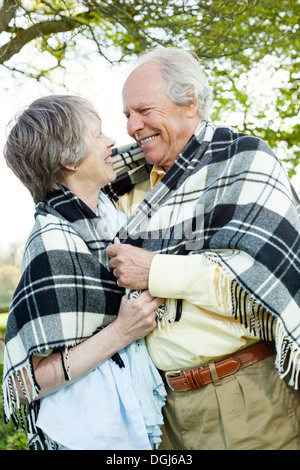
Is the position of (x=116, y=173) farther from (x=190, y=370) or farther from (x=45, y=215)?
(x=190, y=370)

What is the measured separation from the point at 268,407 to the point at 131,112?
4.63 feet

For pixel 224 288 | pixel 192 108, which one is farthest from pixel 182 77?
pixel 224 288

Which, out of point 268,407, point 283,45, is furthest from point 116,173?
point 283,45

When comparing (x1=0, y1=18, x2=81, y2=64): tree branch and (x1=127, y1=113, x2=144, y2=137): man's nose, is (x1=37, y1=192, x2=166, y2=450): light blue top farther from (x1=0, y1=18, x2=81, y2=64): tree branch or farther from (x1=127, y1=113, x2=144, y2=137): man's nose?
(x1=0, y1=18, x2=81, y2=64): tree branch

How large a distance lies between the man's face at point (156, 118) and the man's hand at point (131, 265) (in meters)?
0.60

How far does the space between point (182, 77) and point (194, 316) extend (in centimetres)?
114

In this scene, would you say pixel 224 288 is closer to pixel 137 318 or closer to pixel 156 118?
pixel 137 318

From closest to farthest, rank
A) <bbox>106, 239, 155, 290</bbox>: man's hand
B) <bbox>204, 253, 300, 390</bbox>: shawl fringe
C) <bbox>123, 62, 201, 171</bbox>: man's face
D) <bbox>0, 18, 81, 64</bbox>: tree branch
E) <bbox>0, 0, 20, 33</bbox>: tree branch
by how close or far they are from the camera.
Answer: <bbox>204, 253, 300, 390</bbox>: shawl fringe → <bbox>106, 239, 155, 290</bbox>: man's hand → <bbox>123, 62, 201, 171</bbox>: man's face → <bbox>0, 0, 20, 33</bbox>: tree branch → <bbox>0, 18, 81, 64</bbox>: tree branch

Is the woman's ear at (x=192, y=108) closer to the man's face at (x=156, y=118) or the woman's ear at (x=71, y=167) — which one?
the man's face at (x=156, y=118)

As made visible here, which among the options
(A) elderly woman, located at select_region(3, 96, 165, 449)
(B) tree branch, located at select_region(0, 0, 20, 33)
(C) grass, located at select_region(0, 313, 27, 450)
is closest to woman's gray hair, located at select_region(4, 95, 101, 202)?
(A) elderly woman, located at select_region(3, 96, 165, 449)

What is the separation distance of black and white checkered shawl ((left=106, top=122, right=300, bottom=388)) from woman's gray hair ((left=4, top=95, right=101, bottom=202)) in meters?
0.37

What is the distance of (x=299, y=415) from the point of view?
1.94 meters

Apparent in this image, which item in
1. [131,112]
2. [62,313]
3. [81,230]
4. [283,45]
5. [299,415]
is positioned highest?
[283,45]

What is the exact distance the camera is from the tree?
4.59 metres
